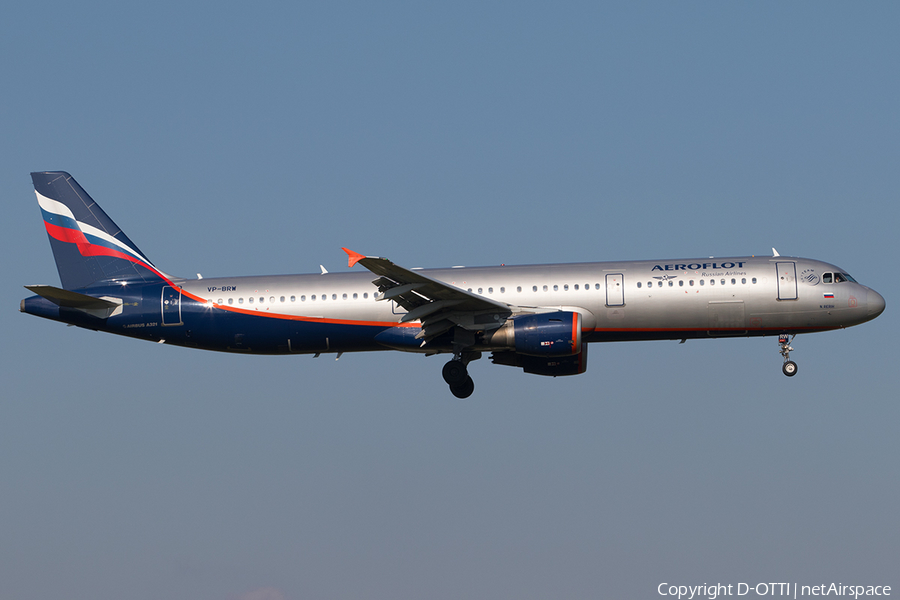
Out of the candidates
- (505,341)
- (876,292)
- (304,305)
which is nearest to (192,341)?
(304,305)

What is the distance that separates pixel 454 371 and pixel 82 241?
16.2 metres

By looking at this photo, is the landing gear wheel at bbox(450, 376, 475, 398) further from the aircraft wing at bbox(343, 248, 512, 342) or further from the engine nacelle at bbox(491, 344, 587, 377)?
the aircraft wing at bbox(343, 248, 512, 342)

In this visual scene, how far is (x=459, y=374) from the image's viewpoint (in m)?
39.6

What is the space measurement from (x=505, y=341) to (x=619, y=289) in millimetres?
4456

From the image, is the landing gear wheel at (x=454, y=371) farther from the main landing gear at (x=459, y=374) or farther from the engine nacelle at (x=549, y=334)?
the engine nacelle at (x=549, y=334)

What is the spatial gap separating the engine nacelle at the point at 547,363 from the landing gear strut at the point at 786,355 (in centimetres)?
717

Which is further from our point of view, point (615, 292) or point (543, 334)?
point (615, 292)

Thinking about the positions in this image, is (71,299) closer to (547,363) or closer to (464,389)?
(464,389)

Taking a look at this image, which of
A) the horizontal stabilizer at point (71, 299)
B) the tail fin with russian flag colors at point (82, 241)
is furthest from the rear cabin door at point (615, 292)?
the horizontal stabilizer at point (71, 299)

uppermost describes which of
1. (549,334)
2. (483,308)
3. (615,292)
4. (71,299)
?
(71,299)

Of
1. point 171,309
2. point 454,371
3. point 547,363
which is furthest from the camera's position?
point 547,363

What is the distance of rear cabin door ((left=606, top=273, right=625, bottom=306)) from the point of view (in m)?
37.8

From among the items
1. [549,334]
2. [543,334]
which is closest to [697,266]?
[549,334]

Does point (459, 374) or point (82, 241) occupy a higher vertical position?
point (82, 241)
